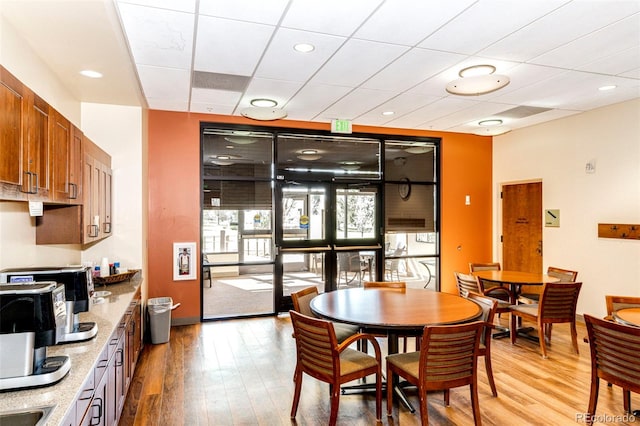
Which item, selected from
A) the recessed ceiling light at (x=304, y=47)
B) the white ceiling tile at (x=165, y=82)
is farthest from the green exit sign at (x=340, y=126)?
the recessed ceiling light at (x=304, y=47)

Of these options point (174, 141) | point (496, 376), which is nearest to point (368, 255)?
point (496, 376)

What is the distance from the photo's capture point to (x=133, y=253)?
470cm

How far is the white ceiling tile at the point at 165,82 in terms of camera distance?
3.93m

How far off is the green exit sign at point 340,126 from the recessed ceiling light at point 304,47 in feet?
8.63

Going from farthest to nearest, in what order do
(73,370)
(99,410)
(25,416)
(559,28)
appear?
(559,28)
(99,410)
(73,370)
(25,416)

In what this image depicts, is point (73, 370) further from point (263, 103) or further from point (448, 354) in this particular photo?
point (263, 103)

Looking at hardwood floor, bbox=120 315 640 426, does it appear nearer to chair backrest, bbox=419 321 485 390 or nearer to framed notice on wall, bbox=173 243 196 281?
chair backrest, bbox=419 321 485 390

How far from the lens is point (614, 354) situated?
2.69 meters

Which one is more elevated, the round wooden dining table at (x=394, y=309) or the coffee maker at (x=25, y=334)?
the coffee maker at (x=25, y=334)

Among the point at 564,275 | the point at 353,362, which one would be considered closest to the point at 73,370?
the point at 353,362

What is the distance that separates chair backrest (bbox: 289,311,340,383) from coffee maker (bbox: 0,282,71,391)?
151 centimetres

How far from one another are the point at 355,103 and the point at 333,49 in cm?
176

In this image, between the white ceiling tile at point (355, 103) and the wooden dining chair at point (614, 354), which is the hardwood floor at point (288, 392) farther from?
the white ceiling tile at point (355, 103)

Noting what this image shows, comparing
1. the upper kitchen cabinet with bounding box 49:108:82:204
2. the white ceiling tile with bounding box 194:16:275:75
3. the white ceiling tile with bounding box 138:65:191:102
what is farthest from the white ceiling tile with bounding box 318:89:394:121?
the upper kitchen cabinet with bounding box 49:108:82:204
